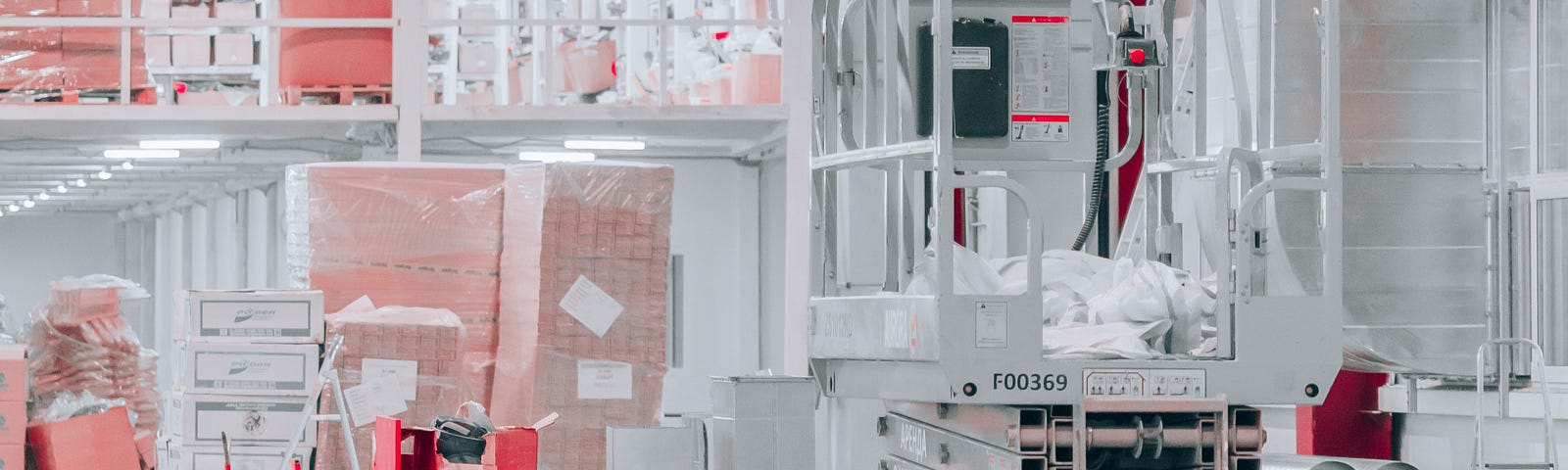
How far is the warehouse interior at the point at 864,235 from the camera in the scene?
5117 millimetres

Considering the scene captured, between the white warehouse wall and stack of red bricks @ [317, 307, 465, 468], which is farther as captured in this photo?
the white warehouse wall

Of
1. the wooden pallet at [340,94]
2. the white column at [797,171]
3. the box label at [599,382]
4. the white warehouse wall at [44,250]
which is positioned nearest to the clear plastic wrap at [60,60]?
the wooden pallet at [340,94]

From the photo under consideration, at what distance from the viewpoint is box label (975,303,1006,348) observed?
4.95 meters

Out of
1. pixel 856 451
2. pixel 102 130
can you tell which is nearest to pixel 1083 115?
pixel 856 451

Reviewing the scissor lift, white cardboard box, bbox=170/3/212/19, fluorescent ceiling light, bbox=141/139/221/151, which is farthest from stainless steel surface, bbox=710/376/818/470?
fluorescent ceiling light, bbox=141/139/221/151

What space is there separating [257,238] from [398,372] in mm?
10419

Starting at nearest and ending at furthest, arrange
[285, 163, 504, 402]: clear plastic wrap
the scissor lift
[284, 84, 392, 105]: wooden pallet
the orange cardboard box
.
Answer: the scissor lift < [285, 163, 504, 402]: clear plastic wrap < [284, 84, 392, 105]: wooden pallet < the orange cardboard box

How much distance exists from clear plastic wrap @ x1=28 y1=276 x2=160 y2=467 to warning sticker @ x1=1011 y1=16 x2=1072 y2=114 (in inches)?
273

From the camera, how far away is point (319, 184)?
8648 millimetres

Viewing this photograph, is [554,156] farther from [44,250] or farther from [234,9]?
[44,250]

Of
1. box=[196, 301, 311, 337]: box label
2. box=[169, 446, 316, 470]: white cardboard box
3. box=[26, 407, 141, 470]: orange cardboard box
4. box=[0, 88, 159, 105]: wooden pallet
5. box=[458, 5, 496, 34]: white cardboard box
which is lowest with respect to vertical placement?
box=[26, 407, 141, 470]: orange cardboard box

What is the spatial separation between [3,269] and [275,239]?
15.4 metres

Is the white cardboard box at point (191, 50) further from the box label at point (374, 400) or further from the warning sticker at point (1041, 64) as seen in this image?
the warning sticker at point (1041, 64)

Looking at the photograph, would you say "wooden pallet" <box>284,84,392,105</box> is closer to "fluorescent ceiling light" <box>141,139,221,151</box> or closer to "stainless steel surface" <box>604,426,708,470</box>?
"fluorescent ceiling light" <box>141,139,221,151</box>
